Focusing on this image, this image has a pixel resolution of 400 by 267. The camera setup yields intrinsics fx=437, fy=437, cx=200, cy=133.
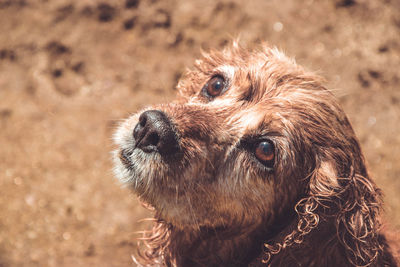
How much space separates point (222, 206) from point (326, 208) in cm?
66

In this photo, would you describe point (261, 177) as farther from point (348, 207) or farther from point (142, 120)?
point (142, 120)

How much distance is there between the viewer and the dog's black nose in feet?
8.43

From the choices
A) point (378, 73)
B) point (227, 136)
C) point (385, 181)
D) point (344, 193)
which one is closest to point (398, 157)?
point (385, 181)

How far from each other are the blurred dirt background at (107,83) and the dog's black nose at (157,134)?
1953 millimetres

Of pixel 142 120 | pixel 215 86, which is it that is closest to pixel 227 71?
pixel 215 86

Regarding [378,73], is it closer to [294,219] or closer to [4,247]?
[294,219]

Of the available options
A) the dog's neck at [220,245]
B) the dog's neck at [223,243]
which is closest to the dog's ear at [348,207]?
the dog's neck at [223,243]

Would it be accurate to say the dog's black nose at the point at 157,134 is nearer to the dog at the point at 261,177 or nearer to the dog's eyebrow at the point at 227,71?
the dog at the point at 261,177

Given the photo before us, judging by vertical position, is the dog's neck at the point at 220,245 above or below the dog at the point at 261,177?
below

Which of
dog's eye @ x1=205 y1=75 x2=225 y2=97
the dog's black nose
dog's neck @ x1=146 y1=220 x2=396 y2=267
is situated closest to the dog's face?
the dog's black nose

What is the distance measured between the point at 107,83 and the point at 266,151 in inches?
115

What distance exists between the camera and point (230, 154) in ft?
9.21

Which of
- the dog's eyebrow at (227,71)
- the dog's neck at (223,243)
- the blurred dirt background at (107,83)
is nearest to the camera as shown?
the dog's neck at (223,243)

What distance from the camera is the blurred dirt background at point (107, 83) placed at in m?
4.31
